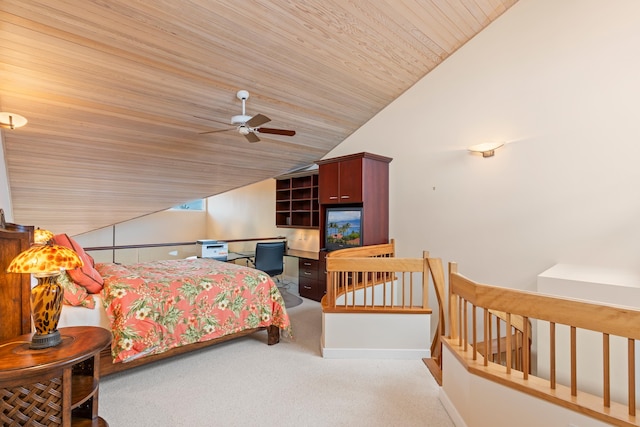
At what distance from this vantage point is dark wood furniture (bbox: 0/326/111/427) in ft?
4.70

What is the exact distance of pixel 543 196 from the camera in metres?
3.38

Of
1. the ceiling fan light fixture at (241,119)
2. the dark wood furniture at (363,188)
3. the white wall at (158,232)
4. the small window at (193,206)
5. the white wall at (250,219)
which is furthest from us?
the small window at (193,206)

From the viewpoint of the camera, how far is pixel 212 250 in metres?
5.93

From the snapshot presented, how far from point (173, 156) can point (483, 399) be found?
15.5 ft

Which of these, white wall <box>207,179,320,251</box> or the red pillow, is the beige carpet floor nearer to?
the red pillow

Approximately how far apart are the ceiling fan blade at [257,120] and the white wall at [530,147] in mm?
2392

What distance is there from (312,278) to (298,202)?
175cm

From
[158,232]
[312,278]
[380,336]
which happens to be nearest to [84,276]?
[380,336]

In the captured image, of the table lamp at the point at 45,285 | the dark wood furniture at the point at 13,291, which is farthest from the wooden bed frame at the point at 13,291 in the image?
the table lamp at the point at 45,285

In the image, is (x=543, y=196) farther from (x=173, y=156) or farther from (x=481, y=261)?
(x=173, y=156)

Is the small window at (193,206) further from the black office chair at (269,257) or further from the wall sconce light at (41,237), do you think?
the wall sconce light at (41,237)

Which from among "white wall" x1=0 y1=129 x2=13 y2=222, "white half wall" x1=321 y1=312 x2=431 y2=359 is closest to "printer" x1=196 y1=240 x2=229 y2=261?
"white wall" x1=0 y1=129 x2=13 y2=222

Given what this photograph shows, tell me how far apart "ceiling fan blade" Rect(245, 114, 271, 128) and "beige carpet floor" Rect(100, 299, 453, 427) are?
7.94 feet

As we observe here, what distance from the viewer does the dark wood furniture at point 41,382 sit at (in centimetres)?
143
